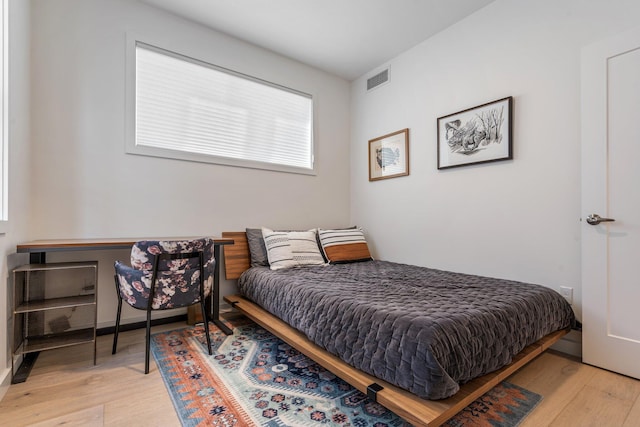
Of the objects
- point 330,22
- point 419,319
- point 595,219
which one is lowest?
point 419,319

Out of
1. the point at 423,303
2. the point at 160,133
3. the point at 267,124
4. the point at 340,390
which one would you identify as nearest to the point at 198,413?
the point at 340,390

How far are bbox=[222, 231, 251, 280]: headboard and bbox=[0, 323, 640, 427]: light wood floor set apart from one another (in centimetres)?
99

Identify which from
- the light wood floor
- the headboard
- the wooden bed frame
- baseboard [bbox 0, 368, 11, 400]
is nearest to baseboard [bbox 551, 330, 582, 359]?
the light wood floor

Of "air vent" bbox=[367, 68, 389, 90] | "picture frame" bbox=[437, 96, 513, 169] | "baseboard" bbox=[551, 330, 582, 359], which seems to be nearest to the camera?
"baseboard" bbox=[551, 330, 582, 359]

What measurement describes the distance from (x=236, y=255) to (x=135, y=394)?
1451 mm

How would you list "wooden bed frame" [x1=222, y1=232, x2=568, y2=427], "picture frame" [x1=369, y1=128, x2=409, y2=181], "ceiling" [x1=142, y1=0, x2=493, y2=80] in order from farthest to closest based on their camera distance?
"picture frame" [x1=369, y1=128, x2=409, y2=181], "ceiling" [x1=142, y1=0, x2=493, y2=80], "wooden bed frame" [x1=222, y1=232, x2=568, y2=427]

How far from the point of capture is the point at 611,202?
1.85 meters

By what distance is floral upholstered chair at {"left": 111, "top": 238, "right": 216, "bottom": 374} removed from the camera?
72.0 inches

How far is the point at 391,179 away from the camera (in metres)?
3.38

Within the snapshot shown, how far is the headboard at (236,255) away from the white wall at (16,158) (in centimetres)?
142

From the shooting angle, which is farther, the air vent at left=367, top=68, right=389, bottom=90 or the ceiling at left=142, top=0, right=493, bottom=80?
the air vent at left=367, top=68, right=389, bottom=90

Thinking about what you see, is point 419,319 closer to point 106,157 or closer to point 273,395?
point 273,395

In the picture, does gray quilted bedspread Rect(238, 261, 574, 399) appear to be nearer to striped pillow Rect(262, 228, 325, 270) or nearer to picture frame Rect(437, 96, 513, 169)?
striped pillow Rect(262, 228, 325, 270)

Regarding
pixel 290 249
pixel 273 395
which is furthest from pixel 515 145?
pixel 273 395
